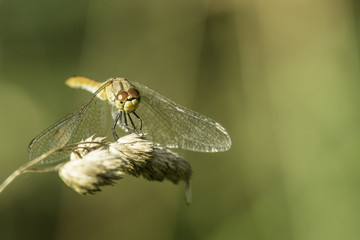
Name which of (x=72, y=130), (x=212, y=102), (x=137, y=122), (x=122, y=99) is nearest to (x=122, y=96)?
(x=122, y=99)

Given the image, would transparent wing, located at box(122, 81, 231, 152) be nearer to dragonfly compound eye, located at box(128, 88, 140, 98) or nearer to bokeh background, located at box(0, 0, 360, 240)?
dragonfly compound eye, located at box(128, 88, 140, 98)

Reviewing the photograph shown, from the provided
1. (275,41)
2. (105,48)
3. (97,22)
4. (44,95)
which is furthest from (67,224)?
(275,41)

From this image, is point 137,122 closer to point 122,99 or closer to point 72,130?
point 122,99

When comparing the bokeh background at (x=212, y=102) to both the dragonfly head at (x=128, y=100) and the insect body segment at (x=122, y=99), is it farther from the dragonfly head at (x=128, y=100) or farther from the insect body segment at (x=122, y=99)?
the dragonfly head at (x=128, y=100)

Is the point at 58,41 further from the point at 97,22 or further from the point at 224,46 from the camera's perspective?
the point at 224,46

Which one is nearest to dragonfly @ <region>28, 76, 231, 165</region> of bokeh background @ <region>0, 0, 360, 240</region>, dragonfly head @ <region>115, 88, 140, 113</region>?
dragonfly head @ <region>115, 88, 140, 113</region>

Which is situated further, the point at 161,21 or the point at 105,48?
the point at 161,21

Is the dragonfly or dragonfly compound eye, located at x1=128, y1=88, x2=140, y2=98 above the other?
dragonfly compound eye, located at x1=128, y1=88, x2=140, y2=98
